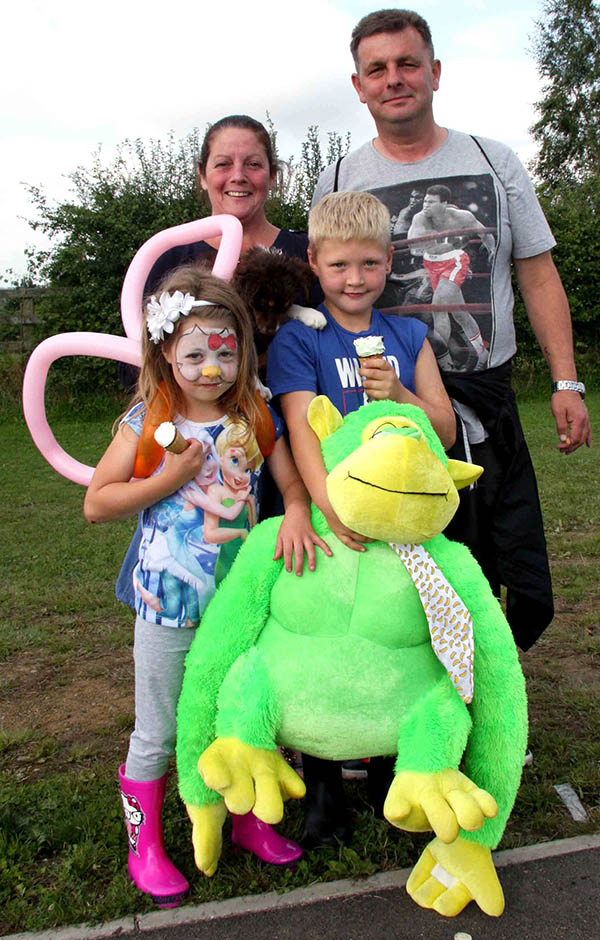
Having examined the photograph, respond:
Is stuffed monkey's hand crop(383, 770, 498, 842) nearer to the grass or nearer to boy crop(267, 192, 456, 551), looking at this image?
the grass

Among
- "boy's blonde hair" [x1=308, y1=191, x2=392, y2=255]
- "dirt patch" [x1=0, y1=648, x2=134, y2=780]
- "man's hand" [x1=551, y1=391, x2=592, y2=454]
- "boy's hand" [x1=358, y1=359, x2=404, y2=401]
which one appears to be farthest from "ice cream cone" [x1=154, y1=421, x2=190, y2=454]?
"dirt patch" [x1=0, y1=648, x2=134, y2=780]

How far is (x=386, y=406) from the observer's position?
2.23 meters

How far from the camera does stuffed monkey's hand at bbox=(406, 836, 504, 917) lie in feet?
7.25

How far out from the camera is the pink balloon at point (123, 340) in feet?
8.30

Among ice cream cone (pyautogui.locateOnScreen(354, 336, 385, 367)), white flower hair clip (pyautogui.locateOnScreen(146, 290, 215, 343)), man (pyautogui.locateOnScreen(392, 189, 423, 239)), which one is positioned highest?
man (pyautogui.locateOnScreen(392, 189, 423, 239))

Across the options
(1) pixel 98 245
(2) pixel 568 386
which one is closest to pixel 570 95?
(1) pixel 98 245

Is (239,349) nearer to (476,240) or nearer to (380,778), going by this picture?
(476,240)

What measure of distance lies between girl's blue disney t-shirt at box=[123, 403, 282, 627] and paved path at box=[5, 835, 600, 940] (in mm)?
841

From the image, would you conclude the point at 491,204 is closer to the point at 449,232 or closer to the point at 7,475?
the point at 449,232

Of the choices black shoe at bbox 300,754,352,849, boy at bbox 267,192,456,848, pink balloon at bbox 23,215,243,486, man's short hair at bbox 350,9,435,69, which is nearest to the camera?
boy at bbox 267,192,456,848

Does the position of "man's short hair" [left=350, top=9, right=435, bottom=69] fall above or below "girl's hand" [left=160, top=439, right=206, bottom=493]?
above

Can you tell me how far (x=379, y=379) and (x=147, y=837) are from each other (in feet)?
5.06

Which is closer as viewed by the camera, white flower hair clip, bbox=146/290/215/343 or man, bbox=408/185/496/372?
white flower hair clip, bbox=146/290/215/343

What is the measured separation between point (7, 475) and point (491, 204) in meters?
8.01
